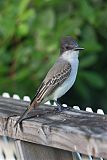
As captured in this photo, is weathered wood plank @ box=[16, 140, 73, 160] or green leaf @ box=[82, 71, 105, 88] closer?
weathered wood plank @ box=[16, 140, 73, 160]

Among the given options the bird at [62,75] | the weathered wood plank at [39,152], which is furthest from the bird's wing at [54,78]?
the weathered wood plank at [39,152]

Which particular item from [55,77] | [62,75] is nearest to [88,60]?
[62,75]

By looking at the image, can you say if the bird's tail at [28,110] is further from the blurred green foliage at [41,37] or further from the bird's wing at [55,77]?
the blurred green foliage at [41,37]

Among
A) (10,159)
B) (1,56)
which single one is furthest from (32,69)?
(10,159)

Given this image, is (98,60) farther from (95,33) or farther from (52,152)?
(52,152)

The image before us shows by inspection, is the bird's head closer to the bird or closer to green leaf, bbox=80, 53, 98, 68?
the bird

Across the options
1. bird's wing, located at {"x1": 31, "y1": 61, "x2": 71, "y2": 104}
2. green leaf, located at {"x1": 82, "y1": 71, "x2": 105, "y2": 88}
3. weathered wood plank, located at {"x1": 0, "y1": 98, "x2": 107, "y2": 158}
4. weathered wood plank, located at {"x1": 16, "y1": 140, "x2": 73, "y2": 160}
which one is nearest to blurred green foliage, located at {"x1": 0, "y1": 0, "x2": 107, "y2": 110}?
green leaf, located at {"x1": 82, "y1": 71, "x2": 105, "y2": 88}
